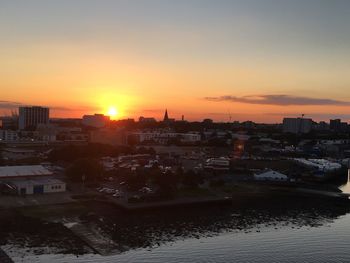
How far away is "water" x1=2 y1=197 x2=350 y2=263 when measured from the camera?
664cm

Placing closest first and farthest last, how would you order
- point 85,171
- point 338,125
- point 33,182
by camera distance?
point 33,182, point 85,171, point 338,125

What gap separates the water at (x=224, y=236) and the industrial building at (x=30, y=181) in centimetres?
183

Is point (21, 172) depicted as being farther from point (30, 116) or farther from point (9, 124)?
point (9, 124)

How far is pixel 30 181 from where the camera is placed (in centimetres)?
1040

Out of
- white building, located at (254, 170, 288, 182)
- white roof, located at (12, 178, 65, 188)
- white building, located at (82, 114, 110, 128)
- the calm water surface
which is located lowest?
the calm water surface

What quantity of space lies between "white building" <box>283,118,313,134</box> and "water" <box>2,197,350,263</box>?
42961mm

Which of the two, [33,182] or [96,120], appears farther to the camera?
[96,120]

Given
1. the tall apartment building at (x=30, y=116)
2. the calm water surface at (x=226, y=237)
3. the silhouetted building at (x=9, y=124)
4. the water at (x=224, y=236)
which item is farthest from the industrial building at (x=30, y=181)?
the tall apartment building at (x=30, y=116)

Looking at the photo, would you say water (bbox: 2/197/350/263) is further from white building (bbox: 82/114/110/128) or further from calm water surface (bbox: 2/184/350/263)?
white building (bbox: 82/114/110/128)

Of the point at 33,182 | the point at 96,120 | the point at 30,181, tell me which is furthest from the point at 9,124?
the point at 33,182

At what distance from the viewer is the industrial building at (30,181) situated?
995 cm

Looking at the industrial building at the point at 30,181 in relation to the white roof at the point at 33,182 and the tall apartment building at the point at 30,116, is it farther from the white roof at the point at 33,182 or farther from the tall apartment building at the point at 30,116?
the tall apartment building at the point at 30,116

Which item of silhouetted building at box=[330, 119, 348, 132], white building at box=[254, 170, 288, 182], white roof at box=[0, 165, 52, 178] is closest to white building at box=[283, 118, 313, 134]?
silhouetted building at box=[330, 119, 348, 132]

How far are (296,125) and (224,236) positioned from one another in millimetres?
46533
